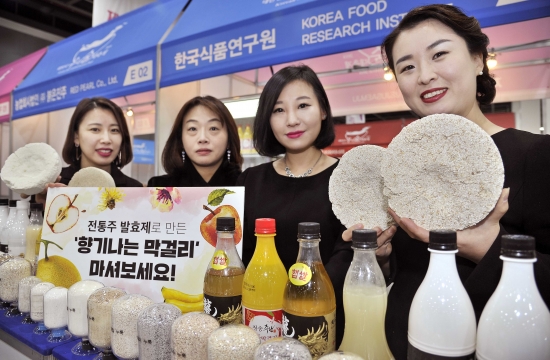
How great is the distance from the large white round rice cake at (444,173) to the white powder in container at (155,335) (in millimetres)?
541

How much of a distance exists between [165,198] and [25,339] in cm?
55

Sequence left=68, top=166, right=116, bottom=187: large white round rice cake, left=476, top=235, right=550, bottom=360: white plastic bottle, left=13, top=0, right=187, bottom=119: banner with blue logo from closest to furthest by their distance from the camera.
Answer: left=476, top=235, right=550, bottom=360: white plastic bottle < left=68, top=166, right=116, bottom=187: large white round rice cake < left=13, top=0, right=187, bottom=119: banner with blue logo

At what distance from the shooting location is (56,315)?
101 cm

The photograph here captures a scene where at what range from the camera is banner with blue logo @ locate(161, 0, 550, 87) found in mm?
1886

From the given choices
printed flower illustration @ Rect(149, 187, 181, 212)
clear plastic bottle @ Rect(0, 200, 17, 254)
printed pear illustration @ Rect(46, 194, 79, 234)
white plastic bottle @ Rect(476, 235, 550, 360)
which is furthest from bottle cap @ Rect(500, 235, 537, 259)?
clear plastic bottle @ Rect(0, 200, 17, 254)

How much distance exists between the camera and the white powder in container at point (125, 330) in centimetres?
82

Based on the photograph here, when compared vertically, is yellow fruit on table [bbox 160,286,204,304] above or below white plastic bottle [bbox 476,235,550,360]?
below

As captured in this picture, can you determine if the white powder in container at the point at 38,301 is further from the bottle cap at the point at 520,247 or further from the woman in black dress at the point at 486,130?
the bottle cap at the point at 520,247

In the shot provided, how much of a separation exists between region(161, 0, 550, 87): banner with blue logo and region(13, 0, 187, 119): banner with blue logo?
294 millimetres

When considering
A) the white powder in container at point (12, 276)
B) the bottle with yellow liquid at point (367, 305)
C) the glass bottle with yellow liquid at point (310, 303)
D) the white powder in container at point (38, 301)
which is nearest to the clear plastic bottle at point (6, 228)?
the white powder in container at point (12, 276)

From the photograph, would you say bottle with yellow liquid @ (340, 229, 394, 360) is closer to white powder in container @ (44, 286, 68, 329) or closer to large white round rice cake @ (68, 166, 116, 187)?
white powder in container @ (44, 286, 68, 329)

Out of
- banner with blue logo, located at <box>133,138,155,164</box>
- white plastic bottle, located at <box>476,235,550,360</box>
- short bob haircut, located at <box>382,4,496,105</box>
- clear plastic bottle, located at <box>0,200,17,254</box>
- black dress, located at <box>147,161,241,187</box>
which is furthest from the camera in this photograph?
banner with blue logo, located at <box>133,138,155,164</box>

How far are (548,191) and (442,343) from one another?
1.43 feet

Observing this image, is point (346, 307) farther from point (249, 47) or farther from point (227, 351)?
point (249, 47)
